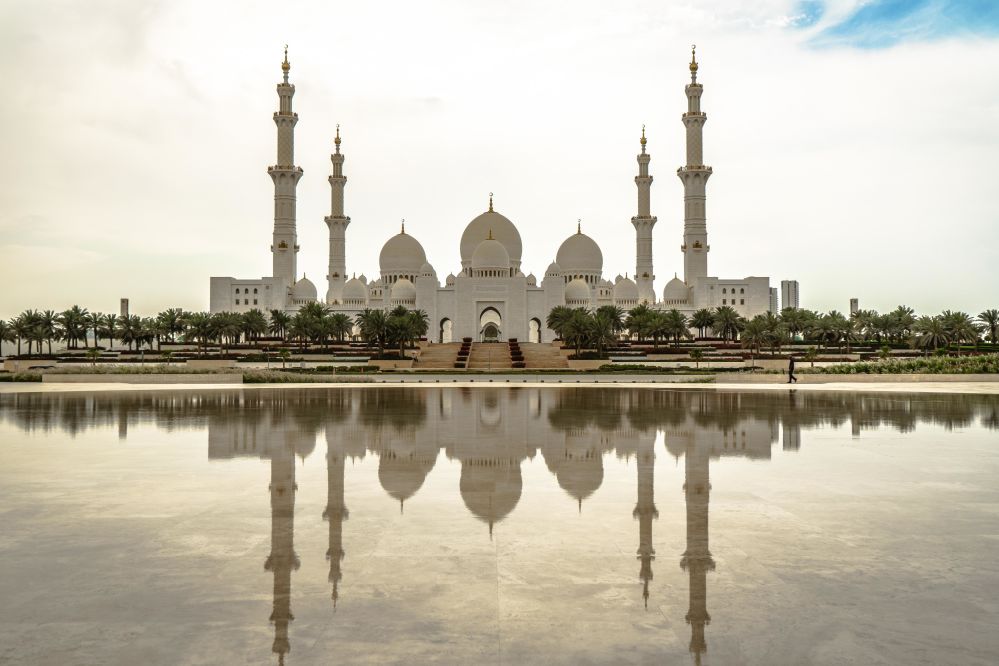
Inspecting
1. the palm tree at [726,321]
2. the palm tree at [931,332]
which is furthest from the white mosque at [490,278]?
the palm tree at [931,332]

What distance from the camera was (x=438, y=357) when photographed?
55312mm

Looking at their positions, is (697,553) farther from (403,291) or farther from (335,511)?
(403,291)

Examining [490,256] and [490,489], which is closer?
[490,489]

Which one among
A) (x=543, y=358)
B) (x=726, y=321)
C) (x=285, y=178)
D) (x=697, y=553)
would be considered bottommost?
(x=697, y=553)

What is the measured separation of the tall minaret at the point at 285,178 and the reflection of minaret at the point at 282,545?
239 feet

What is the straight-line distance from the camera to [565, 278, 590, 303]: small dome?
83500 mm

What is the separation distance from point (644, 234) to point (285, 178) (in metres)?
37.7

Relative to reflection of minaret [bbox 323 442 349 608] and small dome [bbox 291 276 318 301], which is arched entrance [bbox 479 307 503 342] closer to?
small dome [bbox 291 276 318 301]

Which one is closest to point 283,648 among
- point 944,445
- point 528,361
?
point 944,445

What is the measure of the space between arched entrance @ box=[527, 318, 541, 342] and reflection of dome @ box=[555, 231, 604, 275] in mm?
11546

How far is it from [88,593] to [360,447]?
7152 millimetres

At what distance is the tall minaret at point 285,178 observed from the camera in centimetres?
7919

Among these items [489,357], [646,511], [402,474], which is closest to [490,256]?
[489,357]

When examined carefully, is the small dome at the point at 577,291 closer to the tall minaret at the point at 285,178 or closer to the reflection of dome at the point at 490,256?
the reflection of dome at the point at 490,256
